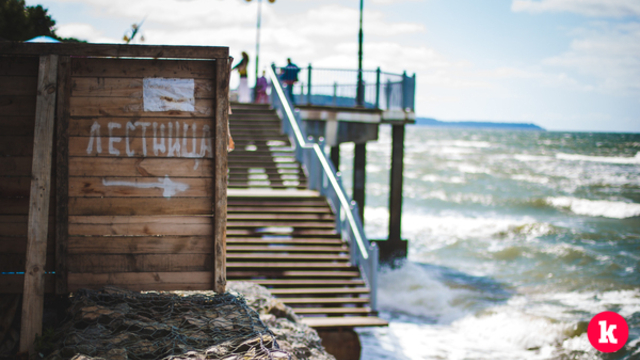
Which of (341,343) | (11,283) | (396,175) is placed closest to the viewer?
(11,283)

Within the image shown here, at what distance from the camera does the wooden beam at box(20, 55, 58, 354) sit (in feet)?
12.3

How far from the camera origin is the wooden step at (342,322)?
7.07 metres

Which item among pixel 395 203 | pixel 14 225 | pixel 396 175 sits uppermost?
pixel 396 175

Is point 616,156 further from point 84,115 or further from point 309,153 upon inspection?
point 84,115

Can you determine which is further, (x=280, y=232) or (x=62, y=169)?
(x=280, y=232)

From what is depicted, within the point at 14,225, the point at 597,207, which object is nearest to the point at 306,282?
the point at 14,225

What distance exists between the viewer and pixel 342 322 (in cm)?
717

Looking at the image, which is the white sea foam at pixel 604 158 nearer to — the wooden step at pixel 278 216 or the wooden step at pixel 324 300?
the wooden step at pixel 278 216

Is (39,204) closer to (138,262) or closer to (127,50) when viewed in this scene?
(138,262)

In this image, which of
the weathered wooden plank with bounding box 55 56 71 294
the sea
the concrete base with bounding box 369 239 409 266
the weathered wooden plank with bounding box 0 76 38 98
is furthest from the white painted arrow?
the concrete base with bounding box 369 239 409 266

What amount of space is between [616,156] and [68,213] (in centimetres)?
7678

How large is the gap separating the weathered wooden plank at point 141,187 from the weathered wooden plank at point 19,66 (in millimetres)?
887

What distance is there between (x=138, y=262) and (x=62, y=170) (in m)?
0.93

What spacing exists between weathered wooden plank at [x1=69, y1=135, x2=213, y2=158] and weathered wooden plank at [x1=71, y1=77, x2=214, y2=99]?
1.14 feet
